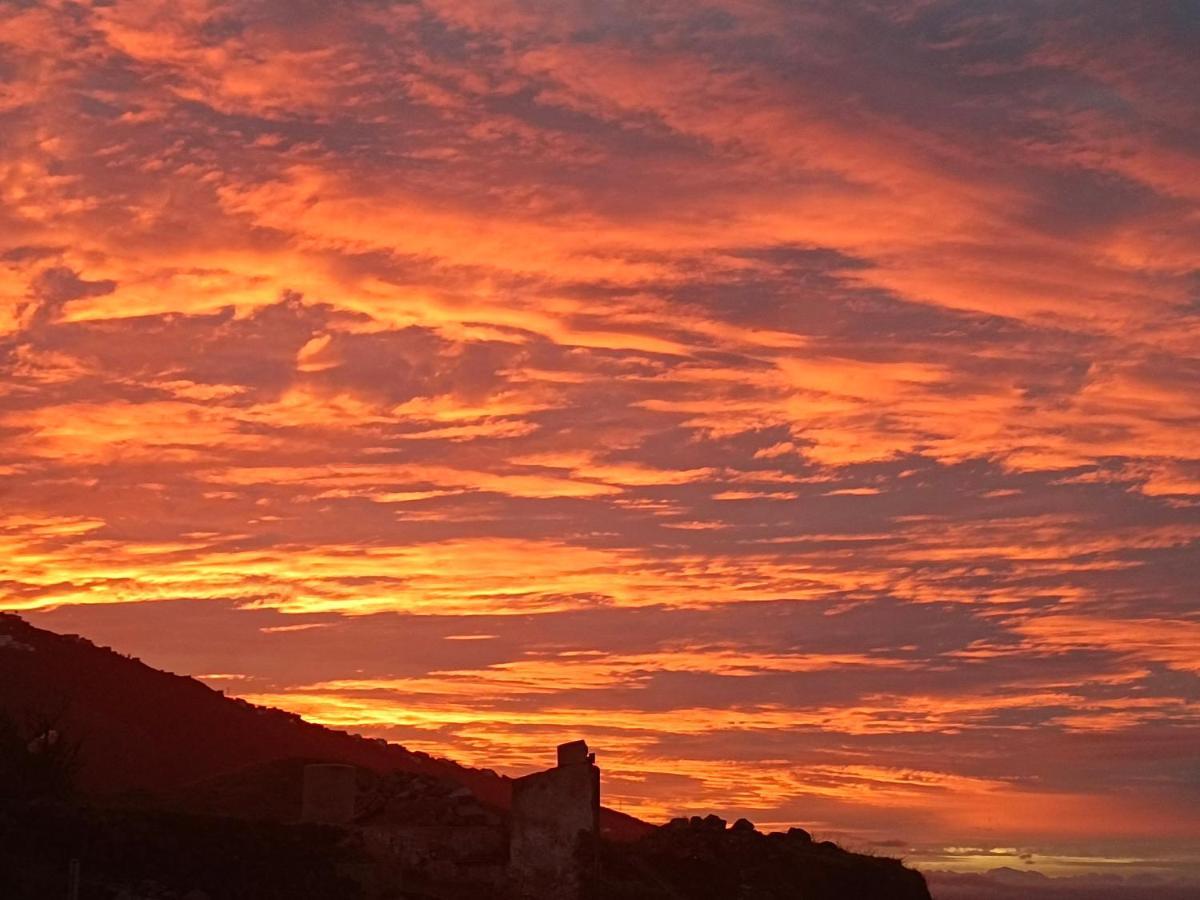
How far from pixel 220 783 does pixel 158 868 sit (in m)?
17.1

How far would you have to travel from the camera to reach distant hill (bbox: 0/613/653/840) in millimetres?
52250

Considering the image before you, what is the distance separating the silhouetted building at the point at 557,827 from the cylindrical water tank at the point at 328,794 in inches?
157

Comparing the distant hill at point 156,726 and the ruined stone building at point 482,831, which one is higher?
the distant hill at point 156,726

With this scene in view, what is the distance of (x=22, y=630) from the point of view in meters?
61.7

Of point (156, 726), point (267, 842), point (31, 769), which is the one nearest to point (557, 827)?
point (267, 842)

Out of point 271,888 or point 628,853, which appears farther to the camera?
point 628,853

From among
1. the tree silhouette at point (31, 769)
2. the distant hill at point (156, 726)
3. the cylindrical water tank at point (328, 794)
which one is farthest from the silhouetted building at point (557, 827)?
the distant hill at point (156, 726)

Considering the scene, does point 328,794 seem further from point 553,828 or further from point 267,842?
point 267,842

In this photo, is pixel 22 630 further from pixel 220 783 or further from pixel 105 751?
pixel 220 783

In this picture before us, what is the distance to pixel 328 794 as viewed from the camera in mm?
32844

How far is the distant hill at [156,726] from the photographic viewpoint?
5225 cm

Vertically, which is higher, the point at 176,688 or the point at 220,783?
the point at 176,688

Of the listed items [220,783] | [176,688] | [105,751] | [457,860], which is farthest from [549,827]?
[176,688]

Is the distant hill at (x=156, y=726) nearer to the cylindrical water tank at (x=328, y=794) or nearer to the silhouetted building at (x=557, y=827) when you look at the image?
the cylindrical water tank at (x=328, y=794)
